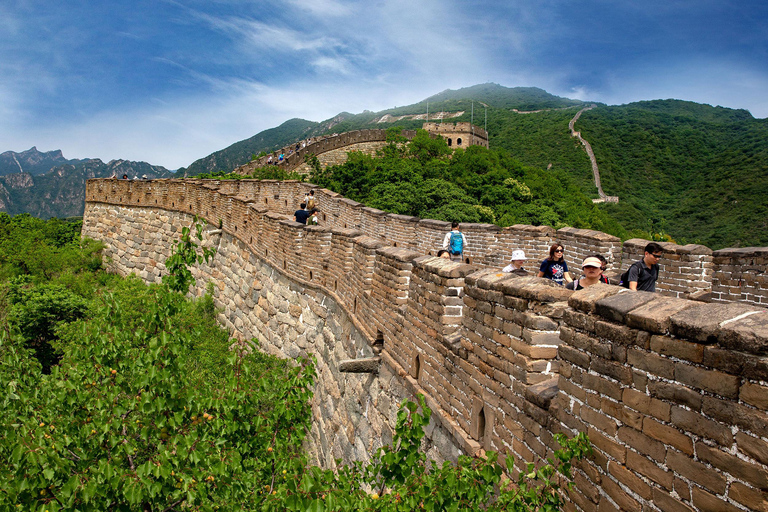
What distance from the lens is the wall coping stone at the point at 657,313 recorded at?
6.43 feet

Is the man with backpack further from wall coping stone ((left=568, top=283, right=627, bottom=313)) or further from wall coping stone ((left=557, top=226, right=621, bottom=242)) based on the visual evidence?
wall coping stone ((left=568, top=283, right=627, bottom=313))

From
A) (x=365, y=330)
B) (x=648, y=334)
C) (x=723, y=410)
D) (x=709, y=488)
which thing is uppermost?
(x=648, y=334)

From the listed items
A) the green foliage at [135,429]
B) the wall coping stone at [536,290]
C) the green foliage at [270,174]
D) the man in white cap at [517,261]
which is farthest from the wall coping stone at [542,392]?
the green foliage at [270,174]

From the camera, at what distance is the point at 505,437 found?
3.20 meters

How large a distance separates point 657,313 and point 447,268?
2121mm

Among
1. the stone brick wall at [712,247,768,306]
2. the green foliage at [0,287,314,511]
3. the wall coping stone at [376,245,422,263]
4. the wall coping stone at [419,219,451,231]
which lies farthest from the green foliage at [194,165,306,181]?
the stone brick wall at [712,247,768,306]

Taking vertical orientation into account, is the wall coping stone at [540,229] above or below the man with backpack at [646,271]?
above

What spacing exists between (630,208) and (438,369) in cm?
5301

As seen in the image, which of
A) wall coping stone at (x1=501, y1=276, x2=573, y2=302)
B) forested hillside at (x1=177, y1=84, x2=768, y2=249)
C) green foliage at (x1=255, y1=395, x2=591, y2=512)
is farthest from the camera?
forested hillside at (x1=177, y1=84, x2=768, y2=249)

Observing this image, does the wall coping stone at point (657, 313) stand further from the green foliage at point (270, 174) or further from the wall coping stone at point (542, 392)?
the green foliage at point (270, 174)

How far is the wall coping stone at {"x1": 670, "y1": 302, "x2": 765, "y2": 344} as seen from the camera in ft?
5.79

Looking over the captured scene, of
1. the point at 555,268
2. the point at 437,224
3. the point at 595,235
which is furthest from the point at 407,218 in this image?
the point at 555,268

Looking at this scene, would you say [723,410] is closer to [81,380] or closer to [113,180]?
[81,380]

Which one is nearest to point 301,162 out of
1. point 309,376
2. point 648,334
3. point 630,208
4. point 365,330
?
point 365,330
